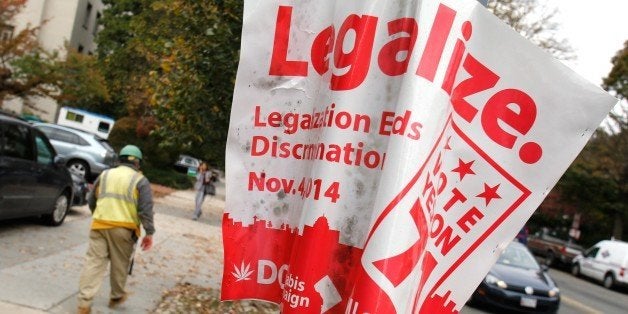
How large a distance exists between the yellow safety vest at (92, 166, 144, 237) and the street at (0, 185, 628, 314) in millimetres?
1020

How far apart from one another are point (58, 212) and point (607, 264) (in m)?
20.1

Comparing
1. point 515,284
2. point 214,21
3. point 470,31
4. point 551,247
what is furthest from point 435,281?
point 551,247

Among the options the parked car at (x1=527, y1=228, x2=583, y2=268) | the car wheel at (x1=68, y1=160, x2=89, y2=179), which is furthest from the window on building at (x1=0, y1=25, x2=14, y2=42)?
the parked car at (x1=527, y1=228, x2=583, y2=268)

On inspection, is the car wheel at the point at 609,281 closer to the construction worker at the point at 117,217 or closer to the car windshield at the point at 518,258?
the car windshield at the point at 518,258

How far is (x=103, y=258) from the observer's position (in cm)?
616

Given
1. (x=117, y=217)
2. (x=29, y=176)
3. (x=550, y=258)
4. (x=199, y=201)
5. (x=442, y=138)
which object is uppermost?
(x=442, y=138)

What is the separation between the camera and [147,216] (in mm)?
6305

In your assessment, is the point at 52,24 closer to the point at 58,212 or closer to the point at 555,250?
the point at 58,212

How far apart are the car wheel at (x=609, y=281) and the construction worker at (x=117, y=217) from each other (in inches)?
825

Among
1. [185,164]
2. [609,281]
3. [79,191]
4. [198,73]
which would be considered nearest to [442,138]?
[198,73]

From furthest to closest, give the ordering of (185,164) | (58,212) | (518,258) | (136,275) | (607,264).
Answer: (185,164), (607,264), (518,258), (58,212), (136,275)

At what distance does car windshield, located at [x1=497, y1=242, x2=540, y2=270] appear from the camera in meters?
12.6

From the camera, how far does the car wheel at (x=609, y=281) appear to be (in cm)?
2264

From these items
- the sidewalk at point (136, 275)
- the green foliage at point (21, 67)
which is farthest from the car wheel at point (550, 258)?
the green foliage at point (21, 67)
